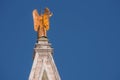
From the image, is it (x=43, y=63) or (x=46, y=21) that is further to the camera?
(x=46, y=21)

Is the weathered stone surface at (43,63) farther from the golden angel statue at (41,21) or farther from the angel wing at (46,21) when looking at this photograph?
the angel wing at (46,21)

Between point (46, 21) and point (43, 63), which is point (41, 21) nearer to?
point (46, 21)

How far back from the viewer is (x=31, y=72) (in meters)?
45.2

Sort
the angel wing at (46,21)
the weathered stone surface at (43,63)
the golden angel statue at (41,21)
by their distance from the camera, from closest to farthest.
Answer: the weathered stone surface at (43,63)
the golden angel statue at (41,21)
the angel wing at (46,21)

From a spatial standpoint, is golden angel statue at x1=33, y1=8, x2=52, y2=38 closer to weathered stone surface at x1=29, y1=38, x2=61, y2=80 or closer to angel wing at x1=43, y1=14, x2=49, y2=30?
angel wing at x1=43, y1=14, x2=49, y2=30

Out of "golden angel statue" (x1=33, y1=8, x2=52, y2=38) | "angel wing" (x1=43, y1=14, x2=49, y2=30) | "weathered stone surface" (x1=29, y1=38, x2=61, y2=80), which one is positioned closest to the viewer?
"weathered stone surface" (x1=29, y1=38, x2=61, y2=80)

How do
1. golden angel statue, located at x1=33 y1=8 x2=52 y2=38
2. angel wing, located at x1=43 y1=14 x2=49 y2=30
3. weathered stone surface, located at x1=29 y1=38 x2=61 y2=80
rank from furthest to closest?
1. angel wing, located at x1=43 y1=14 x2=49 y2=30
2. golden angel statue, located at x1=33 y1=8 x2=52 y2=38
3. weathered stone surface, located at x1=29 y1=38 x2=61 y2=80

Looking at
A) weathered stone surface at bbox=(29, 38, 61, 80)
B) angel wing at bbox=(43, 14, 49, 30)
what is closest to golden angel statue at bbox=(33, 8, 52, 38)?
angel wing at bbox=(43, 14, 49, 30)

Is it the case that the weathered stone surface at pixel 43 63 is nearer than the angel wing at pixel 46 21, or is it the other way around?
the weathered stone surface at pixel 43 63

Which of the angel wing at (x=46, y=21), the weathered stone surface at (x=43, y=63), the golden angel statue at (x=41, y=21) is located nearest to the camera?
the weathered stone surface at (x=43, y=63)

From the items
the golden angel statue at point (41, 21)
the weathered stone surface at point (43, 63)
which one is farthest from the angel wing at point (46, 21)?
the weathered stone surface at point (43, 63)

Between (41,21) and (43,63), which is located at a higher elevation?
(41,21)

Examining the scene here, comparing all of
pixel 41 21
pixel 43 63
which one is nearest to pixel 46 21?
pixel 41 21

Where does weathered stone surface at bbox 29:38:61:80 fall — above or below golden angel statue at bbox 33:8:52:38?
below
